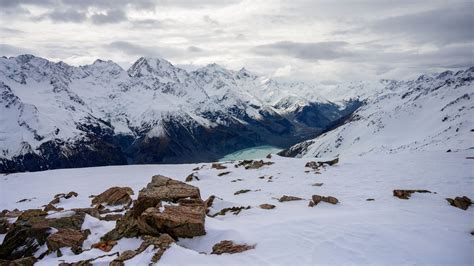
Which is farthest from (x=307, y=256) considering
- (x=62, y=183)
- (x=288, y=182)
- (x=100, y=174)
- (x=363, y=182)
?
(x=100, y=174)

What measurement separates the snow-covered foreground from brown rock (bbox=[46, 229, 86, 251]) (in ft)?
1.69

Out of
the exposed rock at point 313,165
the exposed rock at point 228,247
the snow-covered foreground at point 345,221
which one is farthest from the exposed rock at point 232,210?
the exposed rock at point 313,165

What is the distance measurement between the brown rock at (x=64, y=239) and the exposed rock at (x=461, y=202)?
2000cm

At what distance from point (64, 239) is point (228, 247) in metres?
8.23

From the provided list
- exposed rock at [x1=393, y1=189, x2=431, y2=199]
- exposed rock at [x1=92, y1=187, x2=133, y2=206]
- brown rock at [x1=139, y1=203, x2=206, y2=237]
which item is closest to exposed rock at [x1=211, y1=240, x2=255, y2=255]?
brown rock at [x1=139, y1=203, x2=206, y2=237]

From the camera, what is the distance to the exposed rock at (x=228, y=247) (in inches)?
572

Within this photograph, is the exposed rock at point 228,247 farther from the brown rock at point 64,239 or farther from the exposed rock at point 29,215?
the exposed rock at point 29,215

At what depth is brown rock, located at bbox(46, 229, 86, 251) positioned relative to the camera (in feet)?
55.8

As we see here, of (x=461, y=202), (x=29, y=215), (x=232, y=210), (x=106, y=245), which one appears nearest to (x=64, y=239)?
(x=106, y=245)

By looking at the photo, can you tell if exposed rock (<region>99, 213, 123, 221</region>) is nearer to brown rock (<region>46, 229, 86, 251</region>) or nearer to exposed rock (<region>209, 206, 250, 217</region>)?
brown rock (<region>46, 229, 86, 251</region>)

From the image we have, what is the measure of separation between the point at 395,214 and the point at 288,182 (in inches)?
617

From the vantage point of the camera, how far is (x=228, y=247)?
14.9 metres

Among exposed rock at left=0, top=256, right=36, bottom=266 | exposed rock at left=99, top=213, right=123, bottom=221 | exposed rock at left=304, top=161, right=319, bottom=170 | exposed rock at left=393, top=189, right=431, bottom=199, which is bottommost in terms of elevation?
exposed rock at left=99, top=213, right=123, bottom=221

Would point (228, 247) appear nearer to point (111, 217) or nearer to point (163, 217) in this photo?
point (163, 217)
